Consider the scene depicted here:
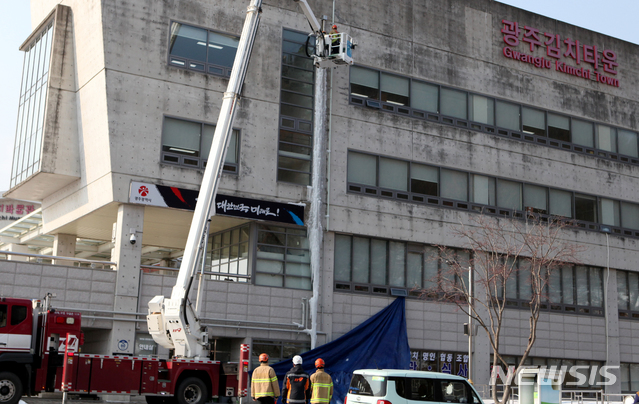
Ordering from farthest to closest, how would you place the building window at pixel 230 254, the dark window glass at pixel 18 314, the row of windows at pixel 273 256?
the building window at pixel 230 254 < the row of windows at pixel 273 256 < the dark window glass at pixel 18 314

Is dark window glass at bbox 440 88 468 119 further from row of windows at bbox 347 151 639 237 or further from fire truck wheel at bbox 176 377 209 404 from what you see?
fire truck wheel at bbox 176 377 209 404

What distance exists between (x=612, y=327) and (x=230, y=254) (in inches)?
802

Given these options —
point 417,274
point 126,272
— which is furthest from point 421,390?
point 417,274

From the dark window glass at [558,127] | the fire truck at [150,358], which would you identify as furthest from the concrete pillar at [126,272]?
the dark window glass at [558,127]

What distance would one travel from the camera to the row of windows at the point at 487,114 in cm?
3403

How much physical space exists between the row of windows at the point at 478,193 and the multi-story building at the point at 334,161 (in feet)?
0.35

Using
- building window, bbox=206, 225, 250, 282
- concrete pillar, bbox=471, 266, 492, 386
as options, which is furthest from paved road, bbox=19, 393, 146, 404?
concrete pillar, bbox=471, 266, 492, 386

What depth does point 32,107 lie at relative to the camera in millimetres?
31625

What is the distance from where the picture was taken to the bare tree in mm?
32656

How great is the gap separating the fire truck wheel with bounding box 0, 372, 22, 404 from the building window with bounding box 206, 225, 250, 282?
33.9ft

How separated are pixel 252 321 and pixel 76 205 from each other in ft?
28.6

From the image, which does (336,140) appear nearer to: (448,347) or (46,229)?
(448,347)

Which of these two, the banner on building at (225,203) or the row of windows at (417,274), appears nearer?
the banner on building at (225,203)

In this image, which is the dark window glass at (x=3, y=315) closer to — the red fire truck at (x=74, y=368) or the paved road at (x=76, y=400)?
the red fire truck at (x=74, y=368)
